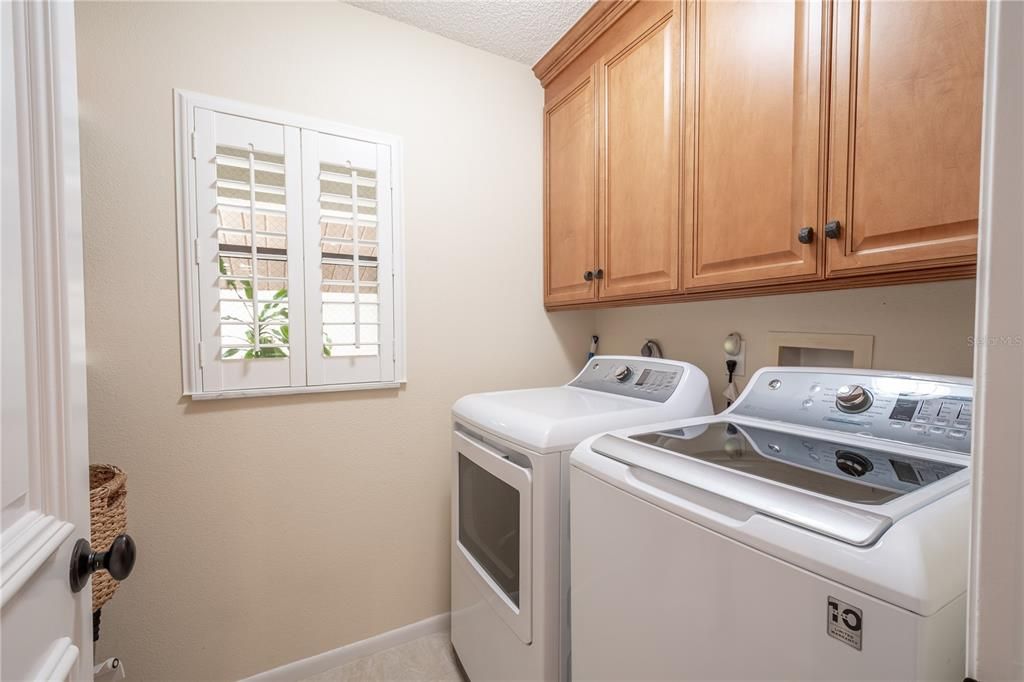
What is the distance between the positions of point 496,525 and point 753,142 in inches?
50.7

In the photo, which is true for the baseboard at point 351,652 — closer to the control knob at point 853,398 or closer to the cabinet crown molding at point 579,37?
the control knob at point 853,398

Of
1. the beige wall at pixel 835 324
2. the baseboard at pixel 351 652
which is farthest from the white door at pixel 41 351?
the beige wall at pixel 835 324

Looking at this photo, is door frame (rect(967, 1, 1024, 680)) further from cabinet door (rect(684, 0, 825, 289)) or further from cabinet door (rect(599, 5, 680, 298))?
cabinet door (rect(599, 5, 680, 298))

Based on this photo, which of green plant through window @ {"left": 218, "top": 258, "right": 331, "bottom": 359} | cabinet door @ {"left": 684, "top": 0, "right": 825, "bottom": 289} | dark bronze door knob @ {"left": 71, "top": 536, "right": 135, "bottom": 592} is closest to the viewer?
dark bronze door knob @ {"left": 71, "top": 536, "right": 135, "bottom": 592}

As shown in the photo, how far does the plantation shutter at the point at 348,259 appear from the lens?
5.23ft

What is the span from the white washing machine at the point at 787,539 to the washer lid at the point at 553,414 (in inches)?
4.3

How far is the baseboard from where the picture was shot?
1.60 meters

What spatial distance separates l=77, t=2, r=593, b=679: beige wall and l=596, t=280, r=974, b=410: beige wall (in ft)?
1.90

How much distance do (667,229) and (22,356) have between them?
4.69 feet

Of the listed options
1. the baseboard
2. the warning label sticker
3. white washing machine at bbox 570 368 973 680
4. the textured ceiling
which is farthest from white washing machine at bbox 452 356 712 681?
the textured ceiling

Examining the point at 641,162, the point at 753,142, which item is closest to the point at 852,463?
the point at 753,142

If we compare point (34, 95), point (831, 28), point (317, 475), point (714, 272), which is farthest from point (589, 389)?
point (34, 95)

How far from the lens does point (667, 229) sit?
1.40 meters

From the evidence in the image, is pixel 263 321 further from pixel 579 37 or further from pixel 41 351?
pixel 579 37
